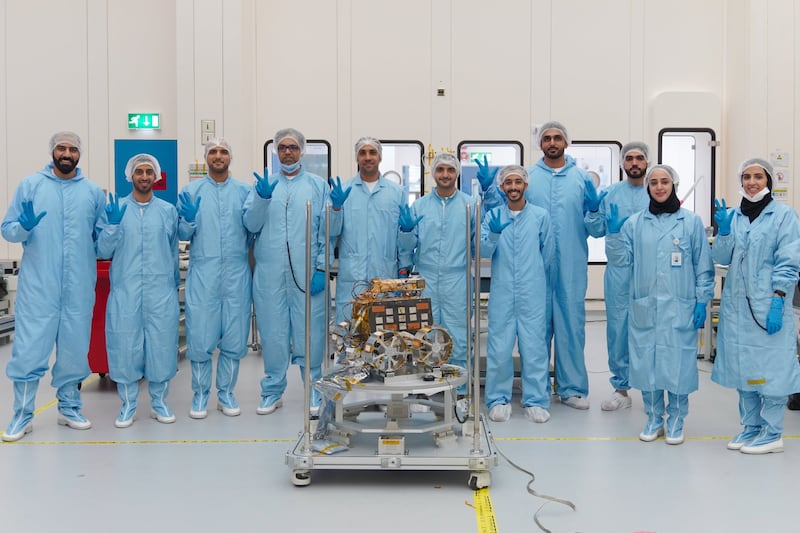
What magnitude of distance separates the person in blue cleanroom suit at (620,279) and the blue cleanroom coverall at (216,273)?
6.80ft

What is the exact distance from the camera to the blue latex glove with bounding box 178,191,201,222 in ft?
14.0

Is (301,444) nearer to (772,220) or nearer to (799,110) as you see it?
(772,220)

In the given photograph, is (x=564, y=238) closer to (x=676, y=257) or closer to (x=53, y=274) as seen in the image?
(x=676, y=257)

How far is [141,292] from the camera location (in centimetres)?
418

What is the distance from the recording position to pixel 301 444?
3.37 m

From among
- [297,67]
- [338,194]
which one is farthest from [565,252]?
[297,67]

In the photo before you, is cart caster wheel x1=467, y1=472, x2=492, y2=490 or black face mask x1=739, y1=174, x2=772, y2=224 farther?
black face mask x1=739, y1=174, x2=772, y2=224

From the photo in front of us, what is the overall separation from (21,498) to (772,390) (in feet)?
11.0

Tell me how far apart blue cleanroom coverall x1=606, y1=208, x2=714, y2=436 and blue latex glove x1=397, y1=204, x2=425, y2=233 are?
1.19 m

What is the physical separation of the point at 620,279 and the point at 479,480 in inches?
75.2

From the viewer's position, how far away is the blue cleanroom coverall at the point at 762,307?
141 inches

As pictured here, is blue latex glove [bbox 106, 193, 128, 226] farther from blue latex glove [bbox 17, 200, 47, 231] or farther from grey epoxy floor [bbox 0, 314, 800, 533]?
grey epoxy floor [bbox 0, 314, 800, 533]

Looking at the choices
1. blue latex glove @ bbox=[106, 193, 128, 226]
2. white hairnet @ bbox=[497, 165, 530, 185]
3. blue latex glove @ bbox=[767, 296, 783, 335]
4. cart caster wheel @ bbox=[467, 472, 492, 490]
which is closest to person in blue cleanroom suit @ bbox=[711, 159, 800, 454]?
blue latex glove @ bbox=[767, 296, 783, 335]

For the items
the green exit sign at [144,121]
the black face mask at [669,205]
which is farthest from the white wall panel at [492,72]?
the black face mask at [669,205]
